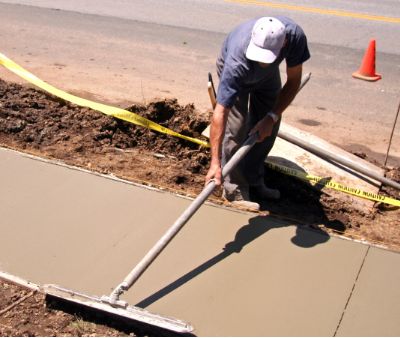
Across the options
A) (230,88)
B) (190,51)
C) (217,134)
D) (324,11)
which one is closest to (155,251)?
(217,134)

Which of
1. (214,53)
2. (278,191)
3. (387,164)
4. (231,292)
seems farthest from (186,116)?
(214,53)

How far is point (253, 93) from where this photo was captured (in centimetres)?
500

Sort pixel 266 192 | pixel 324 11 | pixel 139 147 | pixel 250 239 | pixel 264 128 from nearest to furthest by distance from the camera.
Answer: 1. pixel 250 239
2. pixel 264 128
3. pixel 266 192
4. pixel 139 147
5. pixel 324 11

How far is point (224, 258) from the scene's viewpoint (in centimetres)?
437

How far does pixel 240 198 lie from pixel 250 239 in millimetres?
611

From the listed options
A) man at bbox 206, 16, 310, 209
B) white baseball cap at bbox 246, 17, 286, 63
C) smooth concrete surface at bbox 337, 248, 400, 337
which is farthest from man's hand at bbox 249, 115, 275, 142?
smooth concrete surface at bbox 337, 248, 400, 337

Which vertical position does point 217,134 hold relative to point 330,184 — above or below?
above

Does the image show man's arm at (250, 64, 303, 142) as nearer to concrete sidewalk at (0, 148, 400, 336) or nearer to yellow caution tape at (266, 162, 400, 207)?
concrete sidewalk at (0, 148, 400, 336)

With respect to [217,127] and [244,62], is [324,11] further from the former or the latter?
[217,127]

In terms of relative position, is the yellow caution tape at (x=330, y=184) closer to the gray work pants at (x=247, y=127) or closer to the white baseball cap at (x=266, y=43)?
the gray work pants at (x=247, y=127)

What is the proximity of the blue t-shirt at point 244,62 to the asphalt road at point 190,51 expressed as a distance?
2368mm

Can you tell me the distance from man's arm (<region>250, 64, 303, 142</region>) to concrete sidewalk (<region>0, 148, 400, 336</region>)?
0.70 metres

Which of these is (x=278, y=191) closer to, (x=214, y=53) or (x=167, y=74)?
(x=167, y=74)

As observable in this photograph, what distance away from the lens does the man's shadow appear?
415cm
